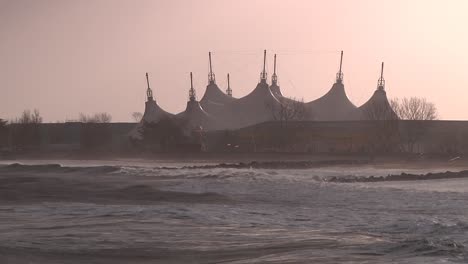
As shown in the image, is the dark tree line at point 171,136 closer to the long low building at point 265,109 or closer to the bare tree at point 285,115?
the long low building at point 265,109

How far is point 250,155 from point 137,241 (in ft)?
161

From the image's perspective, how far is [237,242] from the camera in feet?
53.9

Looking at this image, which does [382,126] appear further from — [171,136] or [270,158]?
[171,136]

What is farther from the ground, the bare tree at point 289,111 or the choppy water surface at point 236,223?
the bare tree at point 289,111

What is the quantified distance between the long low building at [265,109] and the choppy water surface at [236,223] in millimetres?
53049

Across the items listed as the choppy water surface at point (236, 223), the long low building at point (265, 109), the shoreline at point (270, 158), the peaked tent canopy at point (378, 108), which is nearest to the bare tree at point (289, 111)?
the long low building at point (265, 109)

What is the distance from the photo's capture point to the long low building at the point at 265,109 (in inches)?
3433

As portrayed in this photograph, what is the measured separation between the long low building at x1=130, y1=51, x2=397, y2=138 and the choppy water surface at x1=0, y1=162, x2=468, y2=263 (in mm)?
53049

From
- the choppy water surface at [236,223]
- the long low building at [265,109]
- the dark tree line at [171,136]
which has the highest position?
the long low building at [265,109]

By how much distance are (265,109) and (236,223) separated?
72641 millimetres

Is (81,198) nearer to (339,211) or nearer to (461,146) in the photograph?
(339,211)

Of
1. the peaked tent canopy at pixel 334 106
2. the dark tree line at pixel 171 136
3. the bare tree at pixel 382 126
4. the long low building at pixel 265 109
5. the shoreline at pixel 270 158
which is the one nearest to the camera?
the shoreline at pixel 270 158

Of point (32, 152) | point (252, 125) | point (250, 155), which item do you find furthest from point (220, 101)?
point (250, 155)

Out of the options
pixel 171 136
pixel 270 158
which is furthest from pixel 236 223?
pixel 171 136
